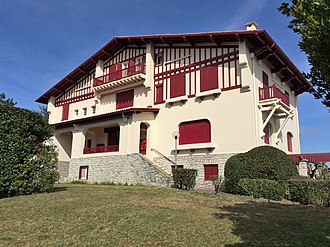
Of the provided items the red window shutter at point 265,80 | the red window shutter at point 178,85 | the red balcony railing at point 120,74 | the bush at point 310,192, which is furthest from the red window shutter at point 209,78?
the bush at point 310,192

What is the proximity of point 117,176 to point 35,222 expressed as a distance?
44.0 feet

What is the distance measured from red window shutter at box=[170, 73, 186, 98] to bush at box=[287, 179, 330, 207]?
10591 millimetres

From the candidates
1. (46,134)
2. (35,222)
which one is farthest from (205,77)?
(35,222)

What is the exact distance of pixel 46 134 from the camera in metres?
13.8

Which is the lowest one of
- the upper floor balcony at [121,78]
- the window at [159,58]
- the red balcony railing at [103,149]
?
the red balcony railing at [103,149]

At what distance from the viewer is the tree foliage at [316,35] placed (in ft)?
13.5

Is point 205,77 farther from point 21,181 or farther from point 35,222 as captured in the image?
point 35,222

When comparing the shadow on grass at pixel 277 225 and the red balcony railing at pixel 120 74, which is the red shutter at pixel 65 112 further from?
the shadow on grass at pixel 277 225

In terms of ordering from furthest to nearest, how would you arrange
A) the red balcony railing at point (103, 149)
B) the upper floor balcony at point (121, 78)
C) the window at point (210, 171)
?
1. the upper floor balcony at point (121, 78)
2. the red balcony railing at point (103, 149)
3. the window at point (210, 171)

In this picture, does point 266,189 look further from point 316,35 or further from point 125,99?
point 125,99

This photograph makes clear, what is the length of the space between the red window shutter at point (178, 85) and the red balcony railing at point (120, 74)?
2.79m

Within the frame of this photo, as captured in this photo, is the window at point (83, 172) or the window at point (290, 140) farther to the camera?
the window at point (83, 172)

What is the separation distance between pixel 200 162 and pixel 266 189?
6.84 meters

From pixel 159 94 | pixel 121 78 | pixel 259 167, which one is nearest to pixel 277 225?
pixel 259 167
